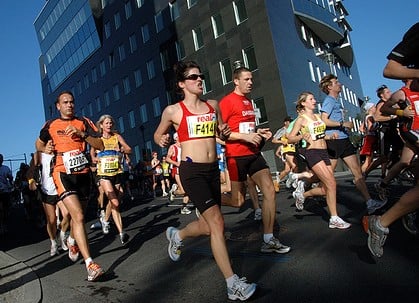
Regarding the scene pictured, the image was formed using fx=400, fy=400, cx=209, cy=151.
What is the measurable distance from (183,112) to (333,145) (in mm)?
3098

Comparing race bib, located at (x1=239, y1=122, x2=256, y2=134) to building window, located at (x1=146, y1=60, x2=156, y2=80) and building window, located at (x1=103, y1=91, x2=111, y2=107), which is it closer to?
building window, located at (x1=146, y1=60, x2=156, y2=80)

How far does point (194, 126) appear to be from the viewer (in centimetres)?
359

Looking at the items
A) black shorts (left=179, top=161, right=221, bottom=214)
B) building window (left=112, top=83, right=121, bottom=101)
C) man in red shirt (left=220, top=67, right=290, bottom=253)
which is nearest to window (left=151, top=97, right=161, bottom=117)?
building window (left=112, top=83, right=121, bottom=101)

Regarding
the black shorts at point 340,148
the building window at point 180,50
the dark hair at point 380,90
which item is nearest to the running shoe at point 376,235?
the black shorts at point 340,148

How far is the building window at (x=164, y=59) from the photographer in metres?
32.8

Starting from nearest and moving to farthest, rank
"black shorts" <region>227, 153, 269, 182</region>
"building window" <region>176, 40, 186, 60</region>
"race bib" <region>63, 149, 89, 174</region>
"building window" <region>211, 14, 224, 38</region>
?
"black shorts" <region>227, 153, 269, 182</region> < "race bib" <region>63, 149, 89, 174</region> < "building window" <region>211, 14, 224, 38</region> < "building window" <region>176, 40, 186, 60</region>

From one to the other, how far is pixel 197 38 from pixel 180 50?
208 cm

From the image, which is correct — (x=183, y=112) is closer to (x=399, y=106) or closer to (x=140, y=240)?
(x=399, y=106)

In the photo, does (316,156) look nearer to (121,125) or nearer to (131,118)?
(131,118)

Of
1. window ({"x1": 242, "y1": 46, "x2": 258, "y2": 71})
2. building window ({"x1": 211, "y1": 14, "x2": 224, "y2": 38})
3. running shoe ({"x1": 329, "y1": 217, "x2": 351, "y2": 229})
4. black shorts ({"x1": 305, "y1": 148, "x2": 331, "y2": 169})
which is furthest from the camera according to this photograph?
building window ({"x1": 211, "y1": 14, "x2": 224, "y2": 38})

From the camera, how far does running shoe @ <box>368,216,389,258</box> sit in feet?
10.7

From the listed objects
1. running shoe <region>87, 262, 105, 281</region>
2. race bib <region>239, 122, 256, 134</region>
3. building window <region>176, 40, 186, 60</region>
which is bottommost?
running shoe <region>87, 262, 105, 281</region>

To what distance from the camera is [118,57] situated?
39906mm

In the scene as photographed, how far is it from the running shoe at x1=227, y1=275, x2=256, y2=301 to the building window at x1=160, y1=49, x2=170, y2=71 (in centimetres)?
3102
